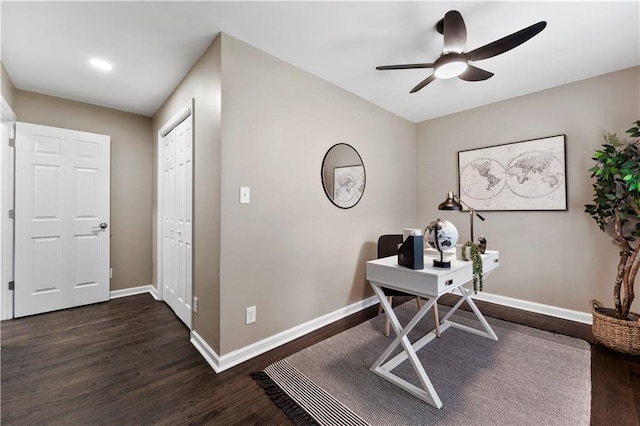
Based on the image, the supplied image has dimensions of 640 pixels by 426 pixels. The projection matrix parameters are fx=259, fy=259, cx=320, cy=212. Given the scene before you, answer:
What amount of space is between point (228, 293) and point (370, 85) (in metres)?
2.43

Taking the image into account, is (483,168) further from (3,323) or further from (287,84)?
(3,323)

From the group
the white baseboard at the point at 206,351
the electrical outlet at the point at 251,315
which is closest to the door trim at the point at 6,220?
the white baseboard at the point at 206,351

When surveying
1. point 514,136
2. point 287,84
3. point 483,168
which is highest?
point 287,84

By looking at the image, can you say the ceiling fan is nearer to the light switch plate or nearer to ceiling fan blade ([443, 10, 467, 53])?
ceiling fan blade ([443, 10, 467, 53])

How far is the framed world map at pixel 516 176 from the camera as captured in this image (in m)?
2.77

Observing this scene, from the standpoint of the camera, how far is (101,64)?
2.31 meters

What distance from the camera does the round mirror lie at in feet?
8.64

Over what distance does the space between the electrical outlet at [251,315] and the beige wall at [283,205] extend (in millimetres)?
41

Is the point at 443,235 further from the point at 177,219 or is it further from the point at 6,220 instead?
the point at 6,220

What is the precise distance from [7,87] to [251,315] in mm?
3161

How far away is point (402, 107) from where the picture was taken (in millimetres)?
3336

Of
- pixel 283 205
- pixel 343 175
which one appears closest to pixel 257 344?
pixel 283 205

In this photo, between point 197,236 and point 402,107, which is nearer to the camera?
point 197,236

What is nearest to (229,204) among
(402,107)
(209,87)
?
(209,87)
